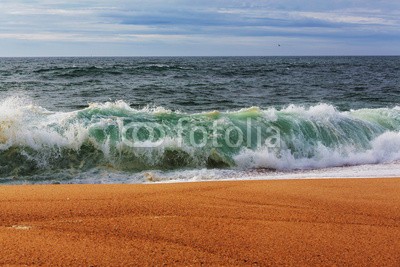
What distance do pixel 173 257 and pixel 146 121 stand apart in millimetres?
7580

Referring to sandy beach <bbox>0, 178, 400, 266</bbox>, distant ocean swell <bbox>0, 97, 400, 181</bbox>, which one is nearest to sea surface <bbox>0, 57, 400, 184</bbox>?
distant ocean swell <bbox>0, 97, 400, 181</bbox>

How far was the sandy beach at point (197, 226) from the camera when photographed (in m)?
3.16

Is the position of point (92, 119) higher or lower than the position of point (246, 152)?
higher

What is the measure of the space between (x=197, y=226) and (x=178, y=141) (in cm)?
587

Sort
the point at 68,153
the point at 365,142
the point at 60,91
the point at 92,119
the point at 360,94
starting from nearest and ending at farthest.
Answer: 1. the point at 68,153
2. the point at 92,119
3. the point at 365,142
4. the point at 60,91
5. the point at 360,94

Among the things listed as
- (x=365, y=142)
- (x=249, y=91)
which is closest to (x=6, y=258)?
(x=365, y=142)

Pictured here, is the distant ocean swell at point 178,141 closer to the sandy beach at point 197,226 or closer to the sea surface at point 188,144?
the sea surface at point 188,144

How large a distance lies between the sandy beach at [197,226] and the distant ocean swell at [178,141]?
3.38 m

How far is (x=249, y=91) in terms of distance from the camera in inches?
1050

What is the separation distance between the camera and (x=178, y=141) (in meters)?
9.64

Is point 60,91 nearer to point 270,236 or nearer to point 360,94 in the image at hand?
point 360,94

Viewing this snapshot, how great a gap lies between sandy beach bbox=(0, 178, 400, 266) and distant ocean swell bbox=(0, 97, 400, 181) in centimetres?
338

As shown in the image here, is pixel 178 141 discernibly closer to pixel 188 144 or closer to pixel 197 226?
pixel 188 144

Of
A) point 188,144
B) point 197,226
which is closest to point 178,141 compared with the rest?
point 188,144
